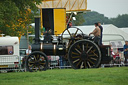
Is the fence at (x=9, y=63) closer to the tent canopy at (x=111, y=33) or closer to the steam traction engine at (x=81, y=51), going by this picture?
the tent canopy at (x=111, y=33)

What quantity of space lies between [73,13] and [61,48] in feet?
120

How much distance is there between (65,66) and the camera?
75.2 ft

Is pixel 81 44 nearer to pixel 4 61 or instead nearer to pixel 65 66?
pixel 65 66

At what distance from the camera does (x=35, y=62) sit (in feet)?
54.4

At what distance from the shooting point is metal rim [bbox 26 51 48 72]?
16.3 metres

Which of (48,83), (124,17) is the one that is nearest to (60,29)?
Answer: (48,83)

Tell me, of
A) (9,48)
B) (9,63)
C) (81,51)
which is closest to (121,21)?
(9,48)

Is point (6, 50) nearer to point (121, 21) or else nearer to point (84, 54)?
point (84, 54)

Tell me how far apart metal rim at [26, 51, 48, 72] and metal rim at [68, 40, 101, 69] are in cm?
219

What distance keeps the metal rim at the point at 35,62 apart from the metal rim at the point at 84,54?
2.19 metres

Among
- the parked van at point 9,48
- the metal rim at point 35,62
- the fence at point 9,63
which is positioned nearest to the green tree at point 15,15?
the parked van at point 9,48

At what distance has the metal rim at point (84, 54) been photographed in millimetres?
14156

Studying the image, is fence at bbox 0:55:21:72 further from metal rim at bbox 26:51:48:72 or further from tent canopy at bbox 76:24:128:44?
metal rim at bbox 26:51:48:72

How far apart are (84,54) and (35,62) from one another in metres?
2.99
